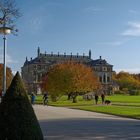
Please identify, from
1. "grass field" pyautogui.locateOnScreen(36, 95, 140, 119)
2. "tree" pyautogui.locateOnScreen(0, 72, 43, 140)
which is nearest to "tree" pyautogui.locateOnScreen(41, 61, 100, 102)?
"grass field" pyautogui.locateOnScreen(36, 95, 140, 119)

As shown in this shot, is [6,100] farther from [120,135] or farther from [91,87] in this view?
[91,87]

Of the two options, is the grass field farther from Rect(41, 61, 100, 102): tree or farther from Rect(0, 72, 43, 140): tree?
Rect(0, 72, 43, 140): tree

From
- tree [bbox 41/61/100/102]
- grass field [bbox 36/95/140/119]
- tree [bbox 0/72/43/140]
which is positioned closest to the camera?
tree [bbox 0/72/43/140]

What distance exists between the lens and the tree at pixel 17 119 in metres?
9.94

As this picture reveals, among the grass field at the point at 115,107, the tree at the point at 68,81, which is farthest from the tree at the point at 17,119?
the tree at the point at 68,81

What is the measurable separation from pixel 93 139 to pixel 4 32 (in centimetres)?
1021

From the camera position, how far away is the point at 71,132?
19734mm

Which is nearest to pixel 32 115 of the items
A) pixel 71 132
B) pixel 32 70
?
pixel 71 132

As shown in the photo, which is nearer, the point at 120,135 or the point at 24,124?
the point at 24,124

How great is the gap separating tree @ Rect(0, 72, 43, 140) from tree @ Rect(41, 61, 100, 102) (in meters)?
62.0

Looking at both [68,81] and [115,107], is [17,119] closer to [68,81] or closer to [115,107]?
[115,107]

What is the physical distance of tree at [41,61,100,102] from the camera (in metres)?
73.4

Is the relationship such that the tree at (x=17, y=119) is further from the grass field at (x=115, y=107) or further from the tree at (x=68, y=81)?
the tree at (x=68, y=81)

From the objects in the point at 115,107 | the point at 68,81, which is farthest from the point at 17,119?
the point at 68,81
